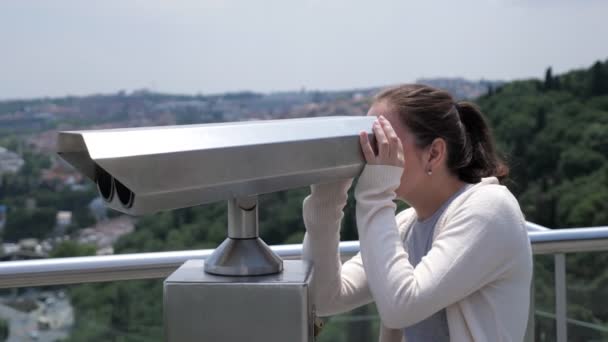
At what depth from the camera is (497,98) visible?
7.70 metres

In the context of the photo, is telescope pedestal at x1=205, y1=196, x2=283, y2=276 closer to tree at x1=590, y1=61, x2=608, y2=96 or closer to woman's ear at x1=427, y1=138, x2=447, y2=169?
woman's ear at x1=427, y1=138, x2=447, y2=169

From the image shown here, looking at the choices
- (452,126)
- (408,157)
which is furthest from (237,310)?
(452,126)

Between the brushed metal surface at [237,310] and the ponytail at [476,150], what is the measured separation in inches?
22.5

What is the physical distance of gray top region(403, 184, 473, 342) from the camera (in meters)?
1.40

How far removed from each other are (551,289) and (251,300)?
1414mm

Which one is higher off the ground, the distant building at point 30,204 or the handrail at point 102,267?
the handrail at point 102,267

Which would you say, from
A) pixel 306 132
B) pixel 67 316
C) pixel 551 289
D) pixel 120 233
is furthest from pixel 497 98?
pixel 306 132

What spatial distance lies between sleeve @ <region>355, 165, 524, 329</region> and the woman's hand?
0.02 meters

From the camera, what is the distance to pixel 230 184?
957 mm

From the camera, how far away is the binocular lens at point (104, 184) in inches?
39.0

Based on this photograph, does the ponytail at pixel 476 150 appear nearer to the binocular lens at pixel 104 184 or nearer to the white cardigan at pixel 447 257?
the white cardigan at pixel 447 257

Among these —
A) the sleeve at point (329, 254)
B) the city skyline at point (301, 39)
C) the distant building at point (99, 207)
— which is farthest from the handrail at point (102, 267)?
the city skyline at point (301, 39)

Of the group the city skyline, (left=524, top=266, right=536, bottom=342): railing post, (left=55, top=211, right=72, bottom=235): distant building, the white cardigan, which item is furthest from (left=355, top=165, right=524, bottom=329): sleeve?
the city skyline

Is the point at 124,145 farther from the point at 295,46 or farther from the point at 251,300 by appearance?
the point at 295,46
